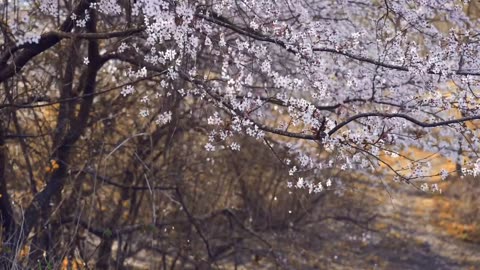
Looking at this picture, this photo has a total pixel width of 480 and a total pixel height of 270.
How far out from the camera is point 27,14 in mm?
5641

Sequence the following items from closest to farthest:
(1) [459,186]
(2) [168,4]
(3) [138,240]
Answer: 1. (2) [168,4]
2. (3) [138,240]
3. (1) [459,186]

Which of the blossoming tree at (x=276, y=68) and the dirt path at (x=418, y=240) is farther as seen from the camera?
the dirt path at (x=418, y=240)

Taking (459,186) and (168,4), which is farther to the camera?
(459,186)

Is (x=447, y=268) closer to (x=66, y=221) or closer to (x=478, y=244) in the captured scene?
(x=478, y=244)

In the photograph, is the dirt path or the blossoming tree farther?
the dirt path

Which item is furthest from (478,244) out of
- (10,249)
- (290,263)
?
(10,249)

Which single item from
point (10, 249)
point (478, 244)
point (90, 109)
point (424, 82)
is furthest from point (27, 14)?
point (478, 244)

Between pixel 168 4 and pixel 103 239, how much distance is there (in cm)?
298

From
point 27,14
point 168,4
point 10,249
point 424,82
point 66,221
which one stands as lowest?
point 10,249

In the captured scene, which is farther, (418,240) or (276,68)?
(418,240)

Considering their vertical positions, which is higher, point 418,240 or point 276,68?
point 276,68

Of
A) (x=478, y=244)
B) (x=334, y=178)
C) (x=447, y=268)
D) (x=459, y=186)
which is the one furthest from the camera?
(x=459, y=186)

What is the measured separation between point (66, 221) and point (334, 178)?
315 centimetres

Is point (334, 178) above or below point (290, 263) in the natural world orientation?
above
